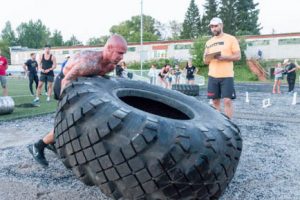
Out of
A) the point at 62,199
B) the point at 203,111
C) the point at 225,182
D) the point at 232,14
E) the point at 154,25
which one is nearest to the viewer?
the point at 225,182

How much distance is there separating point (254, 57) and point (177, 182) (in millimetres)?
43355

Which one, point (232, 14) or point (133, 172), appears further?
point (232, 14)

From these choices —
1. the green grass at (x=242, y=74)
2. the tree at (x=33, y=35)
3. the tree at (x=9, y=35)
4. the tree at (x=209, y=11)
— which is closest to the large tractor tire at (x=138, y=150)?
the green grass at (x=242, y=74)

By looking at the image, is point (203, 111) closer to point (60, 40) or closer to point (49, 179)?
point (49, 179)

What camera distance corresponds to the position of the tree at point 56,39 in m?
88.4

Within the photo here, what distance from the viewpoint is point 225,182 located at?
2.36m

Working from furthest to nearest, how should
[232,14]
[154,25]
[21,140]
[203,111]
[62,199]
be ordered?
[154,25], [232,14], [21,140], [203,111], [62,199]

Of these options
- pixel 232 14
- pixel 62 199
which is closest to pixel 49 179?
pixel 62 199

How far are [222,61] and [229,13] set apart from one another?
5591 centimetres

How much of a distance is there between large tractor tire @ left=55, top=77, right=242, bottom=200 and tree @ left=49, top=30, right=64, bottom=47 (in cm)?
8976

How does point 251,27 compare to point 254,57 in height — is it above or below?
above

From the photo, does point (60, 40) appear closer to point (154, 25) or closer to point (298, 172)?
point (154, 25)

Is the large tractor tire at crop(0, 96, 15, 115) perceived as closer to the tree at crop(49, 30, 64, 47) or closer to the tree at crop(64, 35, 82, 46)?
the tree at crop(49, 30, 64, 47)

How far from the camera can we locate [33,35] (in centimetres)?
9088
